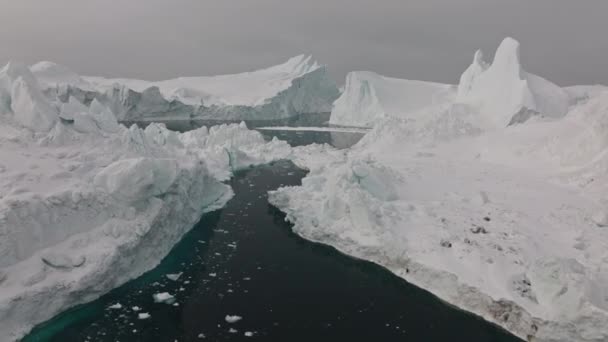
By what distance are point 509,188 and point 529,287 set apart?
916 cm

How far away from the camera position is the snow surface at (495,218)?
11.2 metres

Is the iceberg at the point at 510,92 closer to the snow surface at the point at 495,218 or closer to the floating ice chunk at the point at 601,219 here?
the snow surface at the point at 495,218

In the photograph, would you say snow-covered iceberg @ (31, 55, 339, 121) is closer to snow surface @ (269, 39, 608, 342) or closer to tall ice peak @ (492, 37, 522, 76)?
snow surface @ (269, 39, 608, 342)

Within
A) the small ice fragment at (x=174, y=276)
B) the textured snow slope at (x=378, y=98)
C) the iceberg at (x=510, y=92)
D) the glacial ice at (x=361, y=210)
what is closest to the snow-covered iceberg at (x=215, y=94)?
the textured snow slope at (x=378, y=98)

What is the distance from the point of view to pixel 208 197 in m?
20.3

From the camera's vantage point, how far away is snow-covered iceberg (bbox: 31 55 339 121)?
2226 inches

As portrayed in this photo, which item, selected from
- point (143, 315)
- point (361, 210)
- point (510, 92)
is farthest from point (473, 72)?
point (143, 315)

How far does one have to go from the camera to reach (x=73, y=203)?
1229 centimetres

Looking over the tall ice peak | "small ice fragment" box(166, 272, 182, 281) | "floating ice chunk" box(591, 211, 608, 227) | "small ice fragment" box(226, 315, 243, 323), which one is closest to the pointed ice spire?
the tall ice peak

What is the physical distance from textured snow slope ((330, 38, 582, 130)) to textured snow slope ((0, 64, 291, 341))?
80.6 feet

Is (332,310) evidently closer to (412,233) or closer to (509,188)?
(412,233)

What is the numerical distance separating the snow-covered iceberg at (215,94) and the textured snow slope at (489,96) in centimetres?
1644

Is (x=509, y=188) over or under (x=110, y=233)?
over

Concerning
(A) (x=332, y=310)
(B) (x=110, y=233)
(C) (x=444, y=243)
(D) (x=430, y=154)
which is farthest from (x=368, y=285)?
(D) (x=430, y=154)
